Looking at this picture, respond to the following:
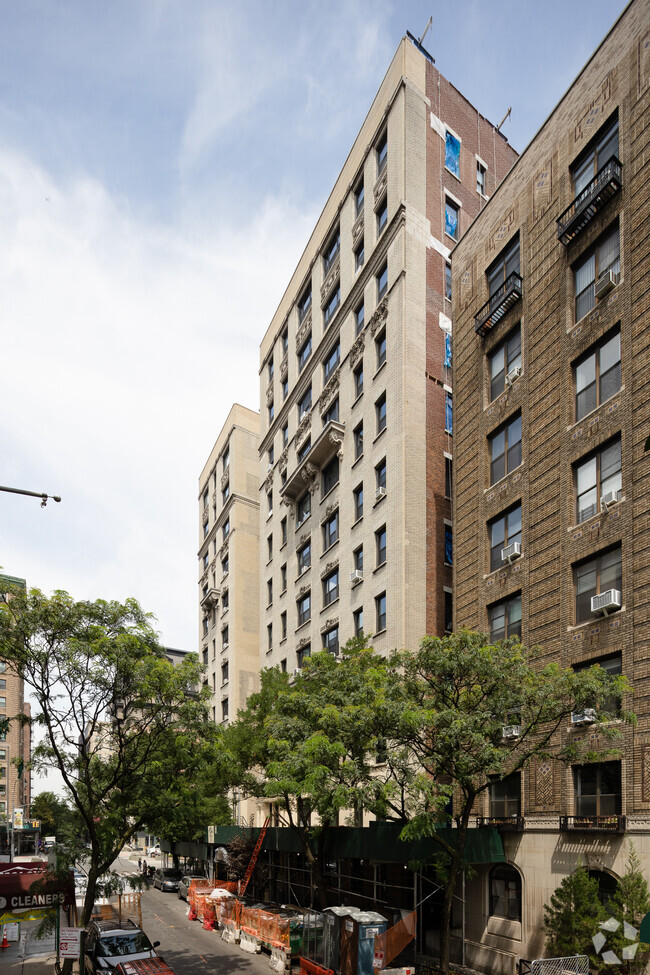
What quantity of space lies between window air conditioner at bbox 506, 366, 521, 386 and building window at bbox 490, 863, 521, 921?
16.5 metres

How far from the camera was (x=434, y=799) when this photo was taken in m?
20.2

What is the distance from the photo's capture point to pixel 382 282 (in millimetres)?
40844

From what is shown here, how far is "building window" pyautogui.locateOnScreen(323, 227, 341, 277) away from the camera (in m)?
47.3

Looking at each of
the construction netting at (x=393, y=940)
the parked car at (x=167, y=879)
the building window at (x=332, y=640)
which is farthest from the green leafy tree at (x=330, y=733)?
the parked car at (x=167, y=879)

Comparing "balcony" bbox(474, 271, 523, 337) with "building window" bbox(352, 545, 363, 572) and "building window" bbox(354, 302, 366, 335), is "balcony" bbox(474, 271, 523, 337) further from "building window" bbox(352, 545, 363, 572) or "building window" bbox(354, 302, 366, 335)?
"building window" bbox(352, 545, 363, 572)

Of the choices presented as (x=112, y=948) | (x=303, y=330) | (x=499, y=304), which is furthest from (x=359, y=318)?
(x=112, y=948)

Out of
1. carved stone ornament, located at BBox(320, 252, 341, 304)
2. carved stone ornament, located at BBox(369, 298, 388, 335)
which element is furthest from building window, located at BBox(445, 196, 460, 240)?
carved stone ornament, located at BBox(320, 252, 341, 304)

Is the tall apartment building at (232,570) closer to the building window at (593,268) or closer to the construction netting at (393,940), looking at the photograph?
the construction netting at (393,940)

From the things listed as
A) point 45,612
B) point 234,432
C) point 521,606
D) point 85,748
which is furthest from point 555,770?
point 234,432

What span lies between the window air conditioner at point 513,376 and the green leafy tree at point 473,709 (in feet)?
35.3

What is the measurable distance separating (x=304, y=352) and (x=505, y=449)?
25.4m

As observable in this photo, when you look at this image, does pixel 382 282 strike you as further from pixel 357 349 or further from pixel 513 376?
pixel 513 376

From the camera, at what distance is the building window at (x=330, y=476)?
44625 mm

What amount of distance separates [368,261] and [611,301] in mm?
19787
